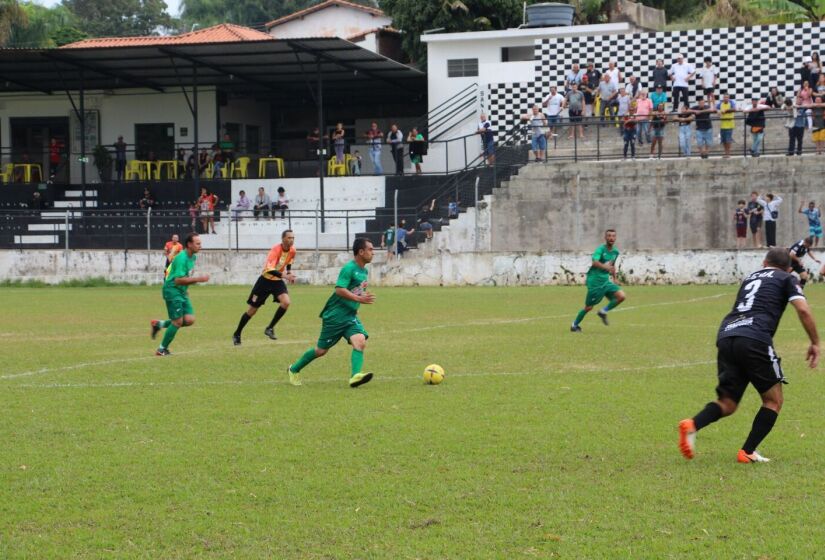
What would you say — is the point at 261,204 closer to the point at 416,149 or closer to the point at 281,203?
the point at 281,203

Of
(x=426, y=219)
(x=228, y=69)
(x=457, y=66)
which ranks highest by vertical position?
(x=457, y=66)

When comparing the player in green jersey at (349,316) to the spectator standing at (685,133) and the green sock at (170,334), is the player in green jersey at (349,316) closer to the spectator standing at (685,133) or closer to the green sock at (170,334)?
A: the green sock at (170,334)

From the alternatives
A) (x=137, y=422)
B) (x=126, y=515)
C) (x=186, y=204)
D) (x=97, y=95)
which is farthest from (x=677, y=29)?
(x=126, y=515)

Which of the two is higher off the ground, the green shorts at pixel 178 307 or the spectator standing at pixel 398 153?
the spectator standing at pixel 398 153

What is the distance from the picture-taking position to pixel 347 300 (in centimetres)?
1286

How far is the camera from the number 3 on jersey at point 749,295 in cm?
873

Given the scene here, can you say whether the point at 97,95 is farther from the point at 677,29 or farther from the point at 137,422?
→ the point at 137,422

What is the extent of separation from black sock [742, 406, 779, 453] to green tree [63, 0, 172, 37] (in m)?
82.7

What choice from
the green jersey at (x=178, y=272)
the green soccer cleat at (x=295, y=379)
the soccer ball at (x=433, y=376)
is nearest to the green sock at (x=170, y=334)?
the green jersey at (x=178, y=272)

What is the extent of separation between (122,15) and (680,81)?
60098mm

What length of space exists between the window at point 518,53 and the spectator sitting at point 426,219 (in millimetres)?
10196

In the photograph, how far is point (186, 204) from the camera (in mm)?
41281

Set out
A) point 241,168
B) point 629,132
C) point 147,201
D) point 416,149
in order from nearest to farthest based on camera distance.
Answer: point 629,132
point 416,149
point 147,201
point 241,168

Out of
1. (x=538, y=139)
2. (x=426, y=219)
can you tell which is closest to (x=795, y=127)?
(x=538, y=139)
